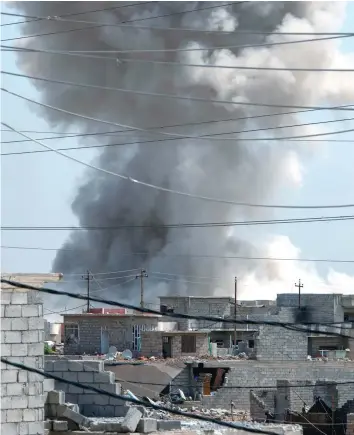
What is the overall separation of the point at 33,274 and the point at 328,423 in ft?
42.3

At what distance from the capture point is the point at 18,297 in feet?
37.1

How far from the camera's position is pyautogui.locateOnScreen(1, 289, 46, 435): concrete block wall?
11125mm

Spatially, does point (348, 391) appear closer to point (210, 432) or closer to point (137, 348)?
point (137, 348)

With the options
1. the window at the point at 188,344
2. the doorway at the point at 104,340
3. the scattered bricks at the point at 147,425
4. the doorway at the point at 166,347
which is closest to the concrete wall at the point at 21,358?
the scattered bricks at the point at 147,425

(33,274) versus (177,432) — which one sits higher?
(33,274)

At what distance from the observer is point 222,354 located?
35.2 metres

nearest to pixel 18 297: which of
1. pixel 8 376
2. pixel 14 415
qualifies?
pixel 8 376

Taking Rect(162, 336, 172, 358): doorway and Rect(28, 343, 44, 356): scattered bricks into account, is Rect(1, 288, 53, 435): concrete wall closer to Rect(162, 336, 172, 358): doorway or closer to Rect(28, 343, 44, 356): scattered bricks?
Rect(28, 343, 44, 356): scattered bricks

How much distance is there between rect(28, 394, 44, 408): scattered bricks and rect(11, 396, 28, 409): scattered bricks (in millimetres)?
44

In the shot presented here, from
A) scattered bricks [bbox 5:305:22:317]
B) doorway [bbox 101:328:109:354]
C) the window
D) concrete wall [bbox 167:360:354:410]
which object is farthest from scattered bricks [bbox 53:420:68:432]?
doorway [bbox 101:328:109:354]

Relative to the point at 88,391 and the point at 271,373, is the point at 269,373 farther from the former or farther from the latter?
the point at 88,391

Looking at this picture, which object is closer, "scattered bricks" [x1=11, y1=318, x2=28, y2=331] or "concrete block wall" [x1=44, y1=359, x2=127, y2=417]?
"scattered bricks" [x1=11, y1=318, x2=28, y2=331]

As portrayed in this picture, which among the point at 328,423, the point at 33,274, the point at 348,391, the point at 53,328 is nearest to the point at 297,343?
the point at 348,391

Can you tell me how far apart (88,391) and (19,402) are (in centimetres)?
356
